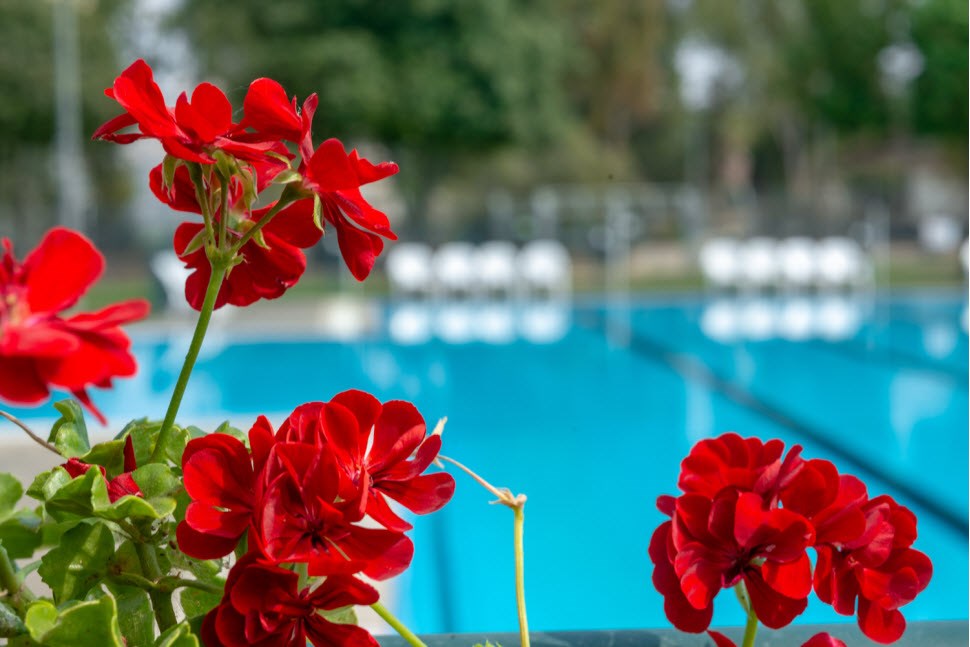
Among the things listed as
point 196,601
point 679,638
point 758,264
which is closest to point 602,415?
point 679,638

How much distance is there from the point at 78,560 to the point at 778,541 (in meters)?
0.42

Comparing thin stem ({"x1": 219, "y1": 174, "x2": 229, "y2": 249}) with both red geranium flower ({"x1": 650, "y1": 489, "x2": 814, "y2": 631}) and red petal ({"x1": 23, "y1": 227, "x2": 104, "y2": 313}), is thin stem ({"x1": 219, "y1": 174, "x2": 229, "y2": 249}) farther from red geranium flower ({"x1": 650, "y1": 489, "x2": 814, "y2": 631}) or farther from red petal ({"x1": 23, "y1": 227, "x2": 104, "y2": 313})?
red geranium flower ({"x1": 650, "y1": 489, "x2": 814, "y2": 631})

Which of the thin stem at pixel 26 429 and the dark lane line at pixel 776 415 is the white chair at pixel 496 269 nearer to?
the dark lane line at pixel 776 415

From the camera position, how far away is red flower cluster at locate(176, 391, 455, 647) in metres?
0.65

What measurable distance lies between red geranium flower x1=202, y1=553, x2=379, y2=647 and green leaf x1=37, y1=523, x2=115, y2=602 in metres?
0.11

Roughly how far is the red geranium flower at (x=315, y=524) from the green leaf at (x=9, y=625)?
6.6 inches

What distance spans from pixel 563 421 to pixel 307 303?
8.40 m

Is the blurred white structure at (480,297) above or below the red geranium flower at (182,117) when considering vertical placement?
below

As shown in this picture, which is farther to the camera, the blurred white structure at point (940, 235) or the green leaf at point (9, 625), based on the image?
the blurred white structure at point (940, 235)

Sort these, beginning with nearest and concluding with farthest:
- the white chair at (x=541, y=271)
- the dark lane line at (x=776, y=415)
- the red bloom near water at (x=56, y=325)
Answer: the red bloom near water at (x=56, y=325), the dark lane line at (x=776, y=415), the white chair at (x=541, y=271)

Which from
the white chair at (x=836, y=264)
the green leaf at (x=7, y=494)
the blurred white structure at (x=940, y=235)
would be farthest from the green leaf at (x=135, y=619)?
the blurred white structure at (x=940, y=235)

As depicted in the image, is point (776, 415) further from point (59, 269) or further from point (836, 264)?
point (836, 264)

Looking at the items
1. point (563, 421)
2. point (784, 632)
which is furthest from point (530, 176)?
point (784, 632)

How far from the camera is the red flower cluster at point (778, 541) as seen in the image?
67cm
